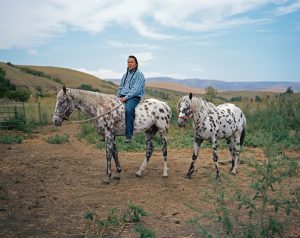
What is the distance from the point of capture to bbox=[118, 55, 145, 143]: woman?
7.50 m

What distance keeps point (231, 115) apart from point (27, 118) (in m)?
12.3

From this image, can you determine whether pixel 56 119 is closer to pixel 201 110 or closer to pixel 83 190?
pixel 83 190

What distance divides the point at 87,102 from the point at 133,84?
3.81 feet

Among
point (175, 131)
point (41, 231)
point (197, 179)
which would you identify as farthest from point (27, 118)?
point (41, 231)

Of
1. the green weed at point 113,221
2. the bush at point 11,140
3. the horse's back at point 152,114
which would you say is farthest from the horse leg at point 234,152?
the bush at point 11,140

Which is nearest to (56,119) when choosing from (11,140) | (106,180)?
(106,180)

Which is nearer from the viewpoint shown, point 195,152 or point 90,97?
point 90,97

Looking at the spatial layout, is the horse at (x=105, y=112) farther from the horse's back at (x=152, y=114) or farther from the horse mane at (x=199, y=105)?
the horse mane at (x=199, y=105)

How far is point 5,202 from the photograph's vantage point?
6.30 meters

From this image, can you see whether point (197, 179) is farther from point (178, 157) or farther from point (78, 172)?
point (78, 172)

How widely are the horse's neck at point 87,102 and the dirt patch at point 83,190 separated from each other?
1.73 meters

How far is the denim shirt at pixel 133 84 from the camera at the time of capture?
7.59 metres

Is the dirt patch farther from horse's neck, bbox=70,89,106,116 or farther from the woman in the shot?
horse's neck, bbox=70,89,106,116

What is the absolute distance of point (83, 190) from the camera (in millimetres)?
7113
